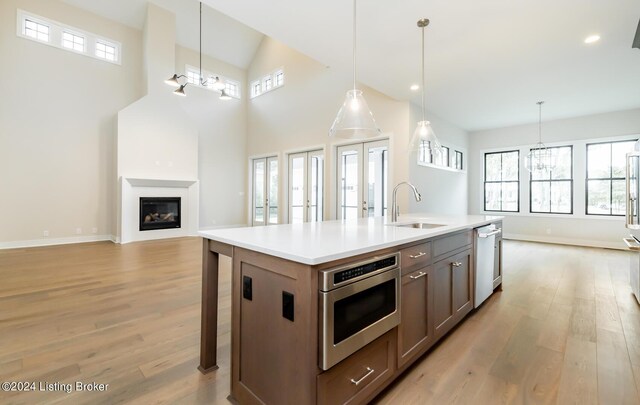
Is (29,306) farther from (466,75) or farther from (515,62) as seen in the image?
(515,62)

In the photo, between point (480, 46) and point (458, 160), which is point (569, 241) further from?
point (480, 46)

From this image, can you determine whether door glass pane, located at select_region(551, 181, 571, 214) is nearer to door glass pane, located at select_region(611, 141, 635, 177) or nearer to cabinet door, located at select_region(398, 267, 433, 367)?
door glass pane, located at select_region(611, 141, 635, 177)

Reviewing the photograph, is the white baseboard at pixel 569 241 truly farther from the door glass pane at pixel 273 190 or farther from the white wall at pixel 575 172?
the door glass pane at pixel 273 190

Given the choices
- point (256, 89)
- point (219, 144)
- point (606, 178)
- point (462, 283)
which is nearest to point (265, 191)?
point (219, 144)

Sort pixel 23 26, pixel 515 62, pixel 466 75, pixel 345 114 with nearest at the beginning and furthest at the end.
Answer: pixel 345 114 → pixel 515 62 → pixel 466 75 → pixel 23 26

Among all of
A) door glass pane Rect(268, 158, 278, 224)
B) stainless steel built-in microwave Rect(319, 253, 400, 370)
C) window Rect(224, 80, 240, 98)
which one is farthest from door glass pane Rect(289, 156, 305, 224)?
stainless steel built-in microwave Rect(319, 253, 400, 370)

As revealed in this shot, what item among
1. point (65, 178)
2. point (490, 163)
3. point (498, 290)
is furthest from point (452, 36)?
point (65, 178)

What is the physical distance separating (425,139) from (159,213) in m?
6.55

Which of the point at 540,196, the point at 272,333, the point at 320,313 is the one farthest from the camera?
the point at 540,196

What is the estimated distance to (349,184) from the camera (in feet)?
21.3

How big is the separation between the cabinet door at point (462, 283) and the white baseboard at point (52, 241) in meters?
7.40

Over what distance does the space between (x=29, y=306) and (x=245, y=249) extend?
286cm

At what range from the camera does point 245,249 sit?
154 cm

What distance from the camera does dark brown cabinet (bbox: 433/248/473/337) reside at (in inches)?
85.0
